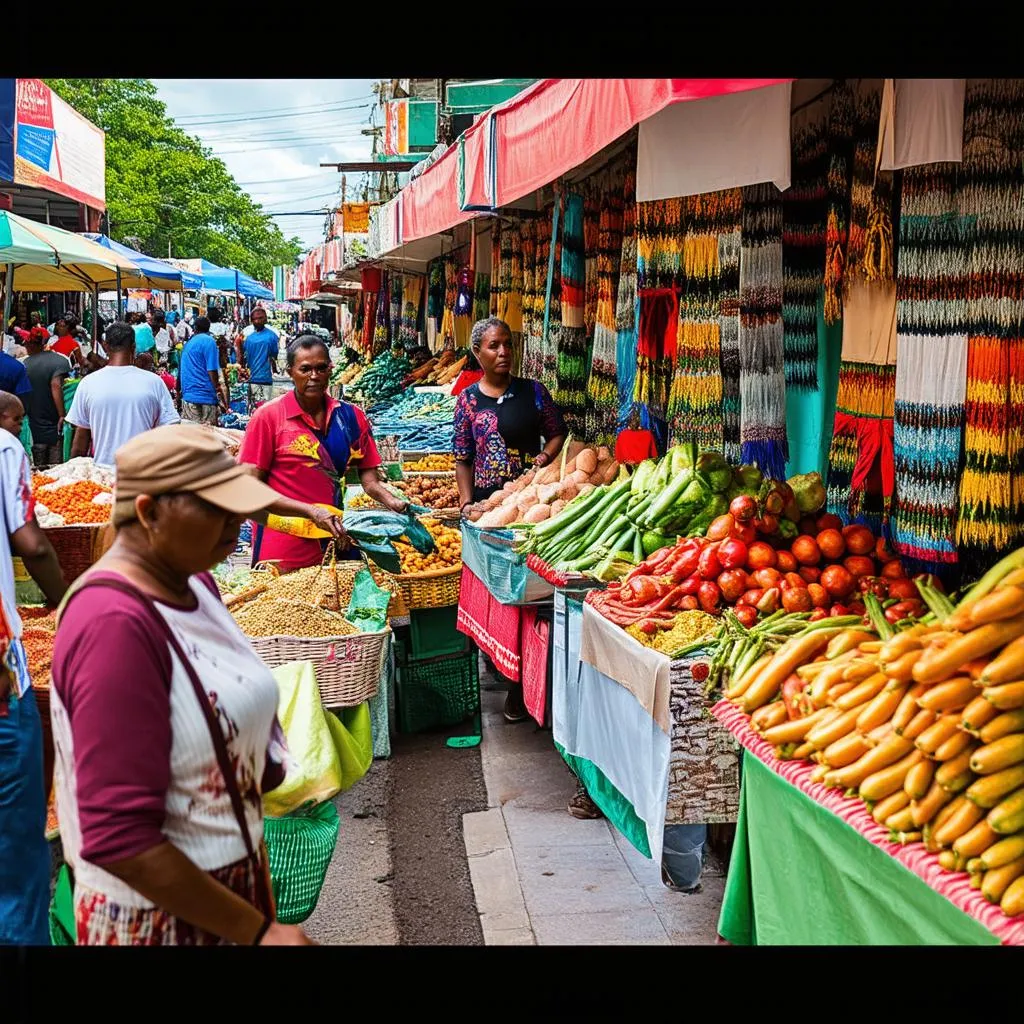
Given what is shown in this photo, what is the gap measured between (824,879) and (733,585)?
164 cm

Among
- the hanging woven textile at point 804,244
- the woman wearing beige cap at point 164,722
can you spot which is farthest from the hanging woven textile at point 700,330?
the woman wearing beige cap at point 164,722

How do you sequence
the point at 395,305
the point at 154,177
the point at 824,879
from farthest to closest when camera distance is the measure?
the point at 154,177 < the point at 395,305 < the point at 824,879

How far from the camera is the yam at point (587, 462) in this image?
7.16 metres

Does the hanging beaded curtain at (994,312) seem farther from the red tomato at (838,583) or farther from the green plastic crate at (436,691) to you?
the green plastic crate at (436,691)

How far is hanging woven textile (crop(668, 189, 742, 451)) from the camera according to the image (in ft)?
20.0

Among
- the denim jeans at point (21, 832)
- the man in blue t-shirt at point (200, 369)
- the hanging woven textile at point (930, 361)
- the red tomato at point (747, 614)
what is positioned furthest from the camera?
the man in blue t-shirt at point (200, 369)

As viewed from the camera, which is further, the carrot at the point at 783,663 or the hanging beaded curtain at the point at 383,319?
the hanging beaded curtain at the point at 383,319

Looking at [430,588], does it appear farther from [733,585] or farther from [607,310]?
[733,585]

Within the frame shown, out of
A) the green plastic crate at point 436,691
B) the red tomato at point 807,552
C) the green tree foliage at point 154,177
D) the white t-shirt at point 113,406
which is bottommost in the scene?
the green plastic crate at point 436,691

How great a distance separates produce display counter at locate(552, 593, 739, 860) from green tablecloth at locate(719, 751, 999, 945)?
0.28 metres

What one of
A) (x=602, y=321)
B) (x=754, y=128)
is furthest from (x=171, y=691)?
(x=602, y=321)

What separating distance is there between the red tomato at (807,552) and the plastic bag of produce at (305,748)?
80.3 inches

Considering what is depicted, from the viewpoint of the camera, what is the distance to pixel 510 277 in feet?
37.1

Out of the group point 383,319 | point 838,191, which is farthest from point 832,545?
point 383,319
